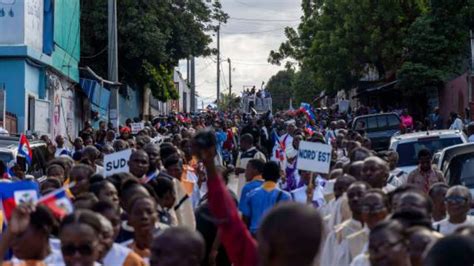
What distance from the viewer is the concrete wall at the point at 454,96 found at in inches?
1432

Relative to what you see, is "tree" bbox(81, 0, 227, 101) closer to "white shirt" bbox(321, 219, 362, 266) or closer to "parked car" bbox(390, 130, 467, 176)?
"parked car" bbox(390, 130, 467, 176)

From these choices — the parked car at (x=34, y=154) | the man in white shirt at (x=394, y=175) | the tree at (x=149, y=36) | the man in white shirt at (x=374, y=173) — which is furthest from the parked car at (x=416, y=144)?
the tree at (x=149, y=36)

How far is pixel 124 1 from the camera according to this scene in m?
40.5

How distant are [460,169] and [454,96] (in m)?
25.6

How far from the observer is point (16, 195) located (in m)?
6.71

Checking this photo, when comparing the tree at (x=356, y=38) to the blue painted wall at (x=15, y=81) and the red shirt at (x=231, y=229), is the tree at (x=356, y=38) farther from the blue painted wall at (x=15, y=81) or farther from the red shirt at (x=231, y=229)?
the red shirt at (x=231, y=229)

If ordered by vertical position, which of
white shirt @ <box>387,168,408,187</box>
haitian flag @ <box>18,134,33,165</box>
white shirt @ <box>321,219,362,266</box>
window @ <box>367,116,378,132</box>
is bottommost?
white shirt @ <box>321,219,362,266</box>

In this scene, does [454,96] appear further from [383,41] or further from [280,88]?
[280,88]

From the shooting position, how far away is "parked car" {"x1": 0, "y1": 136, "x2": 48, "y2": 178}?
581 inches

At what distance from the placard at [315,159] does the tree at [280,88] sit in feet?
386

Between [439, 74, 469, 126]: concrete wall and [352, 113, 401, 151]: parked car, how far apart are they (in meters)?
6.36

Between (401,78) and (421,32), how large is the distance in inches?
81.5

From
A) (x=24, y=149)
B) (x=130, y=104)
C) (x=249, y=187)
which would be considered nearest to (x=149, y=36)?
(x=130, y=104)

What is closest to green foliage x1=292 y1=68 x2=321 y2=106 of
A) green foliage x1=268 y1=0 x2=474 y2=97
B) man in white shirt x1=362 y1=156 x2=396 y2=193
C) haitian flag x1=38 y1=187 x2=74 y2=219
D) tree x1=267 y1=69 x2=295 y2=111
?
green foliage x1=268 y1=0 x2=474 y2=97
